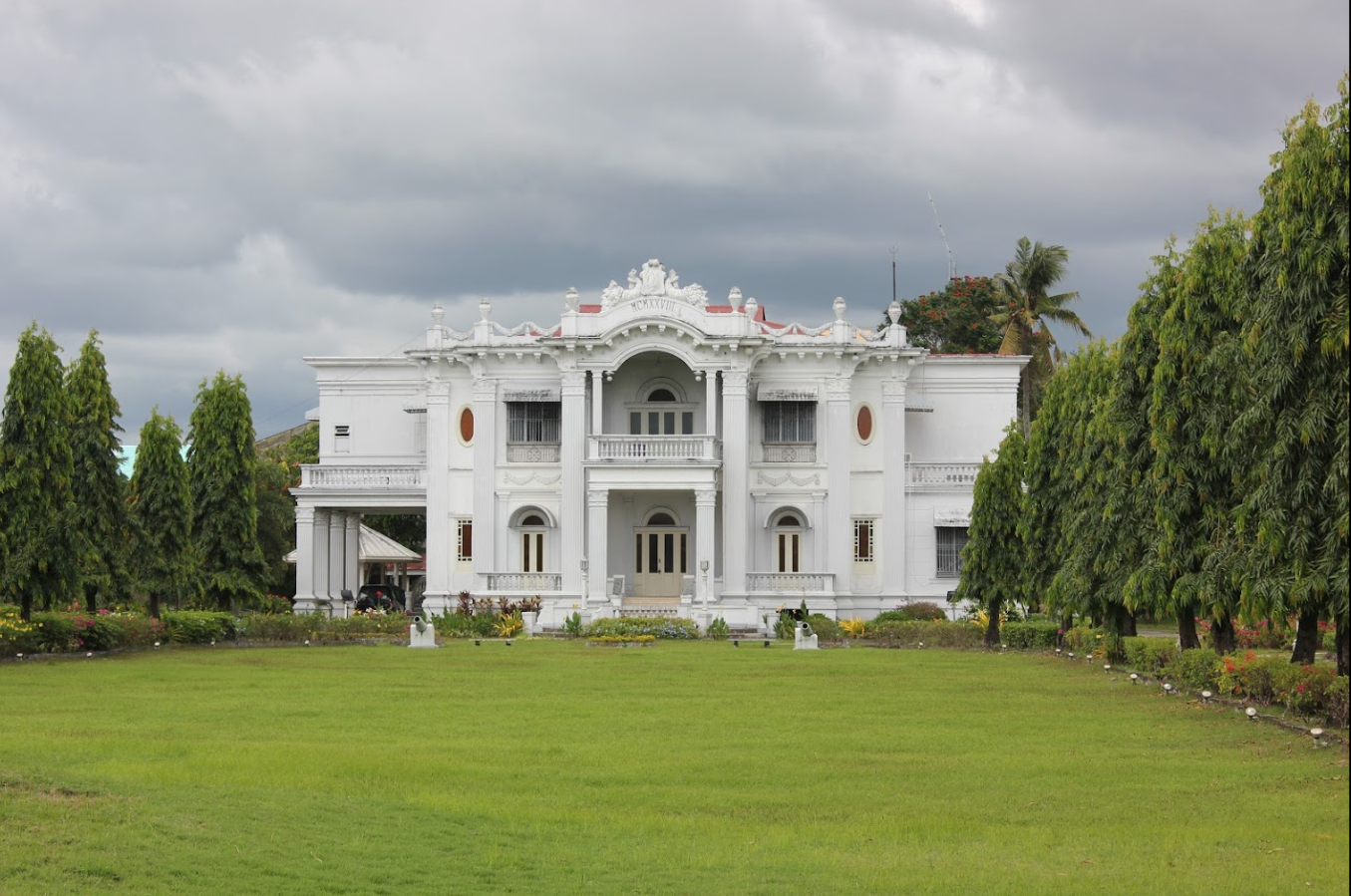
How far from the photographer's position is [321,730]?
20.8 meters

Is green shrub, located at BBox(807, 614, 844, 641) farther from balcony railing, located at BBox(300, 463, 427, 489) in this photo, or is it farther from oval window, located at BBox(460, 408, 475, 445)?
balcony railing, located at BBox(300, 463, 427, 489)

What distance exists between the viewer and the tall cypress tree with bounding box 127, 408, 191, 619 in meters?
40.2

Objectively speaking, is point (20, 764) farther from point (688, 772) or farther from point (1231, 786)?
point (1231, 786)

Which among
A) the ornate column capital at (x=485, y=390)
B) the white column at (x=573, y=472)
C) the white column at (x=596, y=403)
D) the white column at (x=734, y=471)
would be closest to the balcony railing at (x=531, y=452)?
the white column at (x=573, y=472)

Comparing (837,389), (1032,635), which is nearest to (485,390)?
(837,389)

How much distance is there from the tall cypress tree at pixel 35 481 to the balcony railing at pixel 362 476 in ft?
57.6

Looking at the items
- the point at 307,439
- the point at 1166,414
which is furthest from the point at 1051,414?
the point at 307,439

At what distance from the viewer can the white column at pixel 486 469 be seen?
169 ft

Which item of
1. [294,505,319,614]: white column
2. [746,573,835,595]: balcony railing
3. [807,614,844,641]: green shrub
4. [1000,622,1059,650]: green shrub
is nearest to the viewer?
[1000,622,1059,650]: green shrub

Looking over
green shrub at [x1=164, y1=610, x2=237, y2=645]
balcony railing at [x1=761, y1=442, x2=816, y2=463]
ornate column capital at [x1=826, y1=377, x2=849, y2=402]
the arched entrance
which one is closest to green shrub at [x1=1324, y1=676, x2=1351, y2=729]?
green shrub at [x1=164, y1=610, x2=237, y2=645]

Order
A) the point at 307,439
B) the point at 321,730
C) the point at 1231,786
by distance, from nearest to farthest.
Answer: the point at 1231,786, the point at 321,730, the point at 307,439

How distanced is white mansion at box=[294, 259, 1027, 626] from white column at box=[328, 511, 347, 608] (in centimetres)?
28

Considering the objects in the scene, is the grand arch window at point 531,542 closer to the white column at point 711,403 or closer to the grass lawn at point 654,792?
the white column at point 711,403

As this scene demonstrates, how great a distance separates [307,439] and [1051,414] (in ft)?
143
